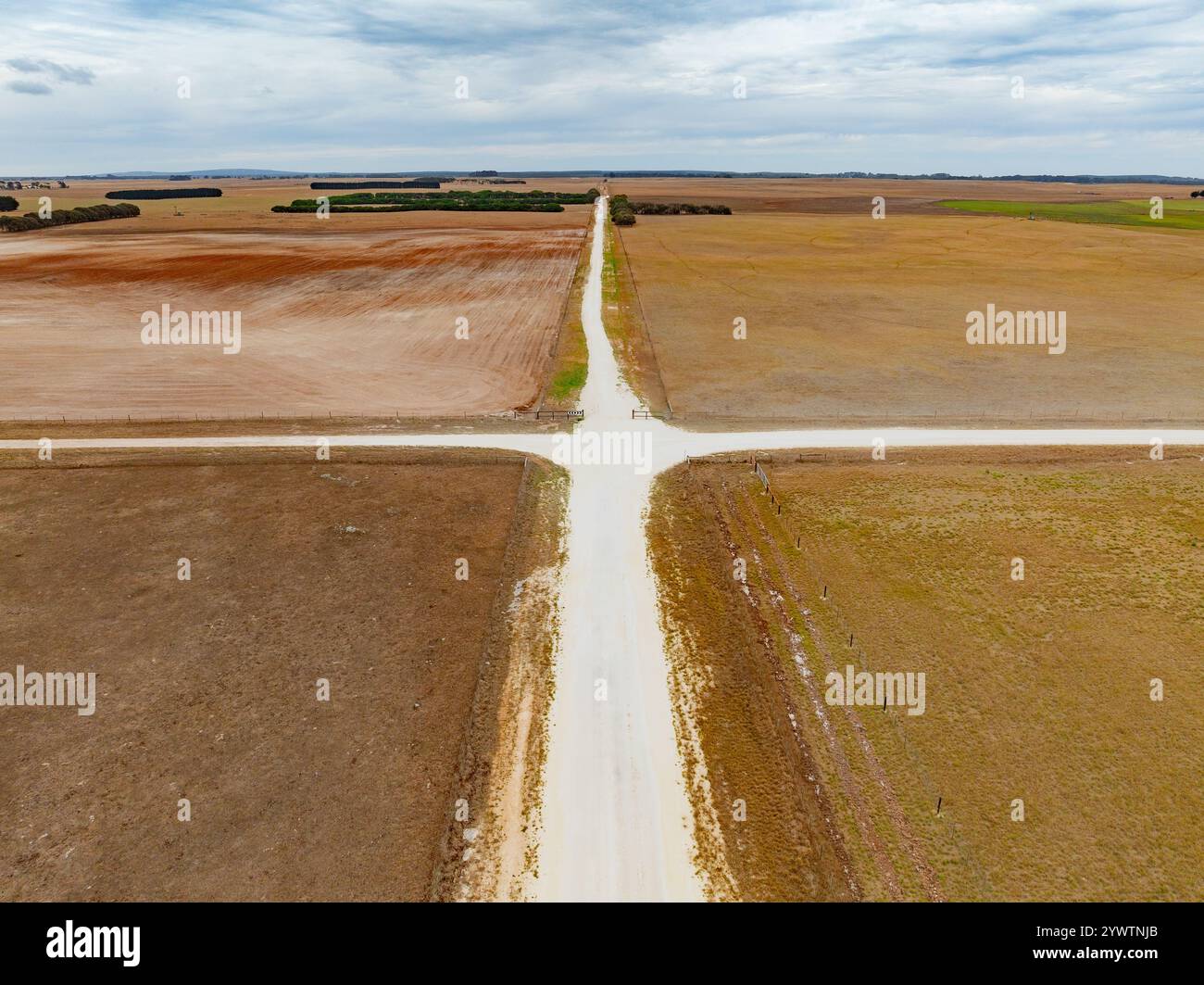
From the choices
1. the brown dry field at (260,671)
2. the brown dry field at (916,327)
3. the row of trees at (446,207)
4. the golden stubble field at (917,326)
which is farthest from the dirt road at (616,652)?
the row of trees at (446,207)

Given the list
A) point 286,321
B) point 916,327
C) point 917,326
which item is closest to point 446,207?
point 286,321

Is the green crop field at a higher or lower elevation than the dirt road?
higher

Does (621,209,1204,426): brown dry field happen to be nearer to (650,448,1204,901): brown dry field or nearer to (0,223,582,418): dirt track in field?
(650,448,1204,901): brown dry field

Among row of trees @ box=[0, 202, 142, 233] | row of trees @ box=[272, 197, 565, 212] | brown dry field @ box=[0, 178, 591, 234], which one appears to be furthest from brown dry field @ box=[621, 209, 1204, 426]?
row of trees @ box=[0, 202, 142, 233]
